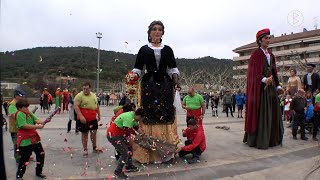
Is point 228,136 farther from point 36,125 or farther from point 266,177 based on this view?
point 36,125

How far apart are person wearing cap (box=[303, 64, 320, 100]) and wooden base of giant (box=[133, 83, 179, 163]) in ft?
19.0

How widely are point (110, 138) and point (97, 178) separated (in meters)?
0.76

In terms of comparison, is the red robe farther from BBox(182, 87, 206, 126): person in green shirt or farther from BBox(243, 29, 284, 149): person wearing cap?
BBox(182, 87, 206, 126): person in green shirt

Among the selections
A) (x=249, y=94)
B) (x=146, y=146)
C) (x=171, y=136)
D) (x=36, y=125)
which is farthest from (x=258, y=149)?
(x=36, y=125)

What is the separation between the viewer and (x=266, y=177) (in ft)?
16.5

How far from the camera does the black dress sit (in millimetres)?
6309

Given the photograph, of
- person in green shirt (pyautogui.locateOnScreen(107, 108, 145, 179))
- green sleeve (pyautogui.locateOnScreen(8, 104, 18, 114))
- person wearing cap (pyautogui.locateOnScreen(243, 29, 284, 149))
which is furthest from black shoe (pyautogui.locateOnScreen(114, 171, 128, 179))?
person wearing cap (pyautogui.locateOnScreen(243, 29, 284, 149))

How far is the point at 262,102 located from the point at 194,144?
2291 mm

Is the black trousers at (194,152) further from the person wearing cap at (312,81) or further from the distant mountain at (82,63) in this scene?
the distant mountain at (82,63)

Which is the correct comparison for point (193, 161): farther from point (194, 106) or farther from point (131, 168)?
point (194, 106)

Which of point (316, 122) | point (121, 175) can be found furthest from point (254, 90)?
point (121, 175)

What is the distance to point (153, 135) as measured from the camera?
6.27 metres

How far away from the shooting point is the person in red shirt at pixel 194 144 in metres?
Result: 6.24

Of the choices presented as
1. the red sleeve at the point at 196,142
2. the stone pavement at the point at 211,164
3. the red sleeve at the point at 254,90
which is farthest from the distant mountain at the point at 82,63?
the red sleeve at the point at 196,142
